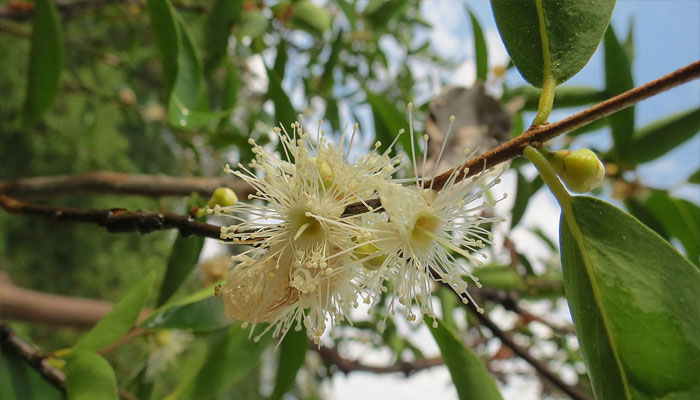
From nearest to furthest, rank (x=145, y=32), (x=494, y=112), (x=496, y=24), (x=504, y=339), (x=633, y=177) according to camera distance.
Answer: (x=496, y=24) → (x=504, y=339) → (x=494, y=112) → (x=633, y=177) → (x=145, y=32)

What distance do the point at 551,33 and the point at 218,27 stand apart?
90 cm

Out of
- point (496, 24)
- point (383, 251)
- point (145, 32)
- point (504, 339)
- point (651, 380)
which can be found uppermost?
point (496, 24)

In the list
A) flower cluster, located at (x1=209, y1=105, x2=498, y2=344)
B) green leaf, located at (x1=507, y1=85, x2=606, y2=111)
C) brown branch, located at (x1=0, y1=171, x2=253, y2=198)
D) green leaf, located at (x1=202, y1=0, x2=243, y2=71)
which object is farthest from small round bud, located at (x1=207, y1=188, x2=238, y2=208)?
green leaf, located at (x1=507, y1=85, x2=606, y2=111)

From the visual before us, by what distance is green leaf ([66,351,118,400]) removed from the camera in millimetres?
752

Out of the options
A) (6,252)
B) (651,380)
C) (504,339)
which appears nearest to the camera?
(651,380)

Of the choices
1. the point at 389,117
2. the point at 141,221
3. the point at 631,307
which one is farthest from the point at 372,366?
the point at 631,307

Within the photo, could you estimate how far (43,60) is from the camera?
1.21m

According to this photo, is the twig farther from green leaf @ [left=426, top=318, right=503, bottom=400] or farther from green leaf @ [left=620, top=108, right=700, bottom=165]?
green leaf @ [left=620, top=108, right=700, bottom=165]

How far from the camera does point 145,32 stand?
235cm

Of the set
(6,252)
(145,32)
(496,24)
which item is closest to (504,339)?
(496,24)

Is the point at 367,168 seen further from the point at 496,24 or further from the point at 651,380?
the point at 651,380

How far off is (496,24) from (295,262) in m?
0.40

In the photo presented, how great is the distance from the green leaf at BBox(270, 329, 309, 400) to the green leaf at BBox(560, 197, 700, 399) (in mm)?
541

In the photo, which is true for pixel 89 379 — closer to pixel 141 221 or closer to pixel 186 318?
pixel 186 318
